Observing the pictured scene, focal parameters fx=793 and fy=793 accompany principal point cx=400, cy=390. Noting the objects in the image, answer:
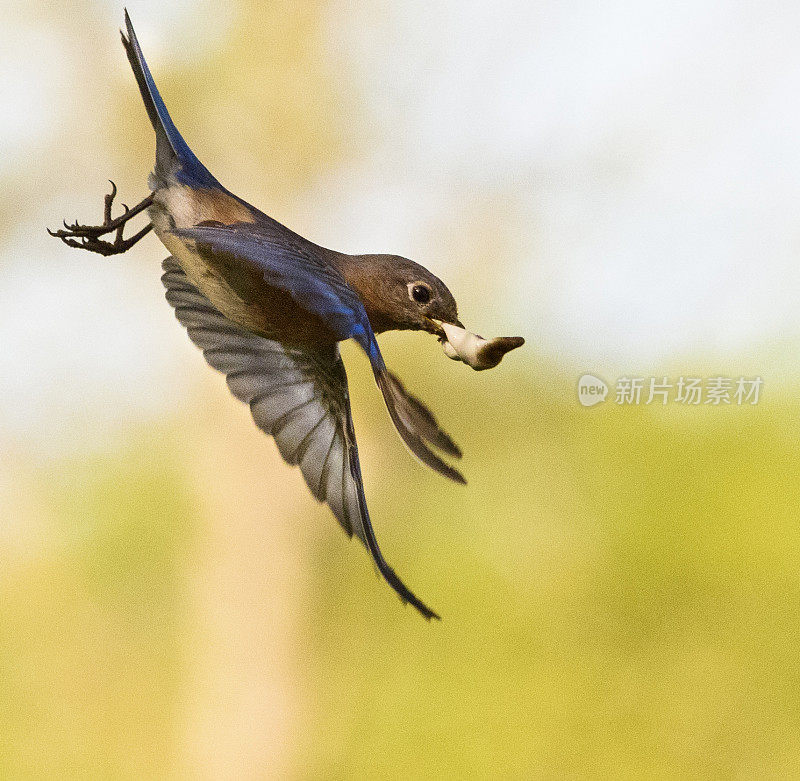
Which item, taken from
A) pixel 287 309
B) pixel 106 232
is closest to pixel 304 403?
pixel 287 309

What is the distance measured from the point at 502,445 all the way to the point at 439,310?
0.86 ft

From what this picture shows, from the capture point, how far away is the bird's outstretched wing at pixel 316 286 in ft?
2.51

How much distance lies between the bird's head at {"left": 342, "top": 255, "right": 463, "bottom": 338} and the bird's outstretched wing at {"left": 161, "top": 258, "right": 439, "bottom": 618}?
0.22ft

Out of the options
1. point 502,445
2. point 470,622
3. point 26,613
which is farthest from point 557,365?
point 26,613

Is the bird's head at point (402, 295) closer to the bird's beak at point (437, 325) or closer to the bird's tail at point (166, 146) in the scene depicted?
the bird's beak at point (437, 325)

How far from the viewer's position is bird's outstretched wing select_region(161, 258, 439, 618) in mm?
865

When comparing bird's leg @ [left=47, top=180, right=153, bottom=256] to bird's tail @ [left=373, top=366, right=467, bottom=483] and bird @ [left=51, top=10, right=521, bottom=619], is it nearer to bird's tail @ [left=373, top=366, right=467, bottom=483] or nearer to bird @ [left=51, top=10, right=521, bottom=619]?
bird @ [left=51, top=10, right=521, bottom=619]

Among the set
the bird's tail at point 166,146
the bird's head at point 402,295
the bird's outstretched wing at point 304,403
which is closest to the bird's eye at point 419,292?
the bird's head at point 402,295

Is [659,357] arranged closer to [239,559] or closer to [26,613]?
[239,559]

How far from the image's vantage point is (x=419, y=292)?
2.76ft

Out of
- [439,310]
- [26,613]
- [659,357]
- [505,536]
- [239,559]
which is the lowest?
[26,613]

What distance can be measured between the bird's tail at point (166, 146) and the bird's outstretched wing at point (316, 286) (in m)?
0.08

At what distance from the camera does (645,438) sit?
1.04 m

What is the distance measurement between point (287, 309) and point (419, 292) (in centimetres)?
15
